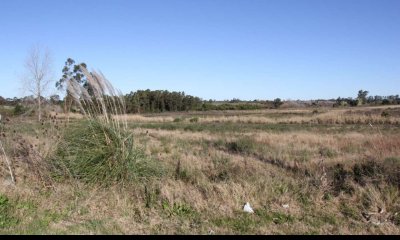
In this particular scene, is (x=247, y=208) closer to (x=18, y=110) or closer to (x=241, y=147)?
(x=18, y=110)

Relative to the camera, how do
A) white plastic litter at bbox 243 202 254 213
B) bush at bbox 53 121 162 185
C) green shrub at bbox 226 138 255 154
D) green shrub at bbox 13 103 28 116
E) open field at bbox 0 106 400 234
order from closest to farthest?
open field at bbox 0 106 400 234 → white plastic litter at bbox 243 202 254 213 → bush at bbox 53 121 162 185 → green shrub at bbox 13 103 28 116 → green shrub at bbox 226 138 255 154

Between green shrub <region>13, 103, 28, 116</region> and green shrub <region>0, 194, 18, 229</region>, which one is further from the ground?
green shrub <region>13, 103, 28, 116</region>

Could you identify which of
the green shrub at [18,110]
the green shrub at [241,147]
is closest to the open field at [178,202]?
the green shrub at [18,110]

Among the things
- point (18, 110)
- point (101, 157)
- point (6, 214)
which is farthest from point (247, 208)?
point (18, 110)

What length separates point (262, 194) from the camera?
6.24 metres

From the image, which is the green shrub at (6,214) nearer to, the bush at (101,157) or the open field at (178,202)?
the open field at (178,202)

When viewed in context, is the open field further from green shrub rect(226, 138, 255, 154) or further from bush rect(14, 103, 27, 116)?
green shrub rect(226, 138, 255, 154)

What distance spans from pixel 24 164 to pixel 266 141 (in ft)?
40.8

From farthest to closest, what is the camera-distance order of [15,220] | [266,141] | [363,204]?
[266,141] → [363,204] → [15,220]

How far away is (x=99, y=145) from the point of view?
277 inches

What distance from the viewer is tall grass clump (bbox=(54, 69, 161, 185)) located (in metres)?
6.92

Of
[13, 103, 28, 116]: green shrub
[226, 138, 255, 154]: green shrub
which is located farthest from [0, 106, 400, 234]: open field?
[226, 138, 255, 154]: green shrub
